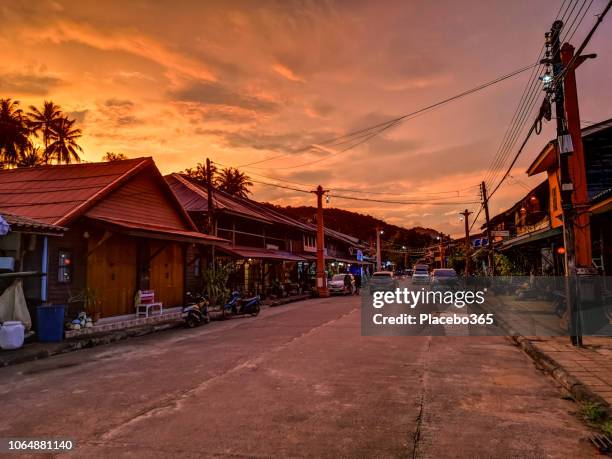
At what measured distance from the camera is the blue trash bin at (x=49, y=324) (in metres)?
12.6

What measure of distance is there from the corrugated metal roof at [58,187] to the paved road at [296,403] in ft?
20.6

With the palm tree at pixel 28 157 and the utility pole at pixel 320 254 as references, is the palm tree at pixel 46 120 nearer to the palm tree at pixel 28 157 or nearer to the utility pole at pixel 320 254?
the palm tree at pixel 28 157

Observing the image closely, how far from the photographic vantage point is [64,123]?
5638 cm

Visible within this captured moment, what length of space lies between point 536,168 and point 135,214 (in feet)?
63.9

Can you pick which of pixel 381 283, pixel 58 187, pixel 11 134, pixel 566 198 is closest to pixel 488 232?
pixel 381 283

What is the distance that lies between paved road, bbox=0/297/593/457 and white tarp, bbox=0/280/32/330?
6.97 feet

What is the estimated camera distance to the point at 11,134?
1902 inches

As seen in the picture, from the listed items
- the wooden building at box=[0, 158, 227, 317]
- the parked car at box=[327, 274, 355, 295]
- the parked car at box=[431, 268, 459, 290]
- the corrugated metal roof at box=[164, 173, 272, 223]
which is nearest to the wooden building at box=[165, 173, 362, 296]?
the corrugated metal roof at box=[164, 173, 272, 223]

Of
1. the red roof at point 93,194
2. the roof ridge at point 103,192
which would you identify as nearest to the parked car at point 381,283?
the red roof at point 93,194

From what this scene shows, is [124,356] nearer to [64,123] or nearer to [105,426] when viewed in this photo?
[105,426]

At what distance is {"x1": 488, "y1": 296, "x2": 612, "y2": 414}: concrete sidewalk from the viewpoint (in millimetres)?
6621

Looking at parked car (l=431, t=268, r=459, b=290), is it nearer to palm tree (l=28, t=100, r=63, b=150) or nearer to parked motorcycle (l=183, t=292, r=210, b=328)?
parked motorcycle (l=183, t=292, r=210, b=328)

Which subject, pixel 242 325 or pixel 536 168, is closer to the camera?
pixel 242 325

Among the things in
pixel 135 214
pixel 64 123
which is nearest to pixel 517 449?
pixel 135 214
